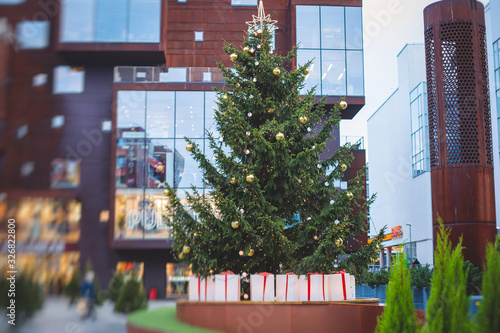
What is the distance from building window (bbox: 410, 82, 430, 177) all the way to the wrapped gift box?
121 feet

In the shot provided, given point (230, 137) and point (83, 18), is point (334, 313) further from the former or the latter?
point (83, 18)

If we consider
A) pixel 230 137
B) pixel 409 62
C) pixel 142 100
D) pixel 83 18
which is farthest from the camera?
pixel 409 62

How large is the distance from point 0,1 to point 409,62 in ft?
171

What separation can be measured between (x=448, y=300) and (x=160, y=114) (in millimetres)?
24880

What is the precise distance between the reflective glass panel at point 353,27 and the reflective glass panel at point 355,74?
0.74 metres

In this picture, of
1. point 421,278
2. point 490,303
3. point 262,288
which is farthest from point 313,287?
point 421,278

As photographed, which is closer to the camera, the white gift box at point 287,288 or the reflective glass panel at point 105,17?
the reflective glass panel at point 105,17

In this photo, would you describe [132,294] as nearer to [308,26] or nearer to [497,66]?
[308,26]

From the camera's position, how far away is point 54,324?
2715 mm

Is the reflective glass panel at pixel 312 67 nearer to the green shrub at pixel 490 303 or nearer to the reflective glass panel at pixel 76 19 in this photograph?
the green shrub at pixel 490 303

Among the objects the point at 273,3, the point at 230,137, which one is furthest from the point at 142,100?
the point at 230,137

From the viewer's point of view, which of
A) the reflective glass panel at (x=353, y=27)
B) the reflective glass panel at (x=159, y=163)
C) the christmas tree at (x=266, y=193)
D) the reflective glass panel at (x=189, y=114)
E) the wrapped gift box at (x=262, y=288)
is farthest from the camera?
the reflective glass panel at (x=353, y=27)

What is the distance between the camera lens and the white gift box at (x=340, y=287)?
11.2 metres

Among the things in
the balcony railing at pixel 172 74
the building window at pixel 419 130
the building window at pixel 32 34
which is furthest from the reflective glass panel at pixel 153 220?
the building window at pixel 419 130
